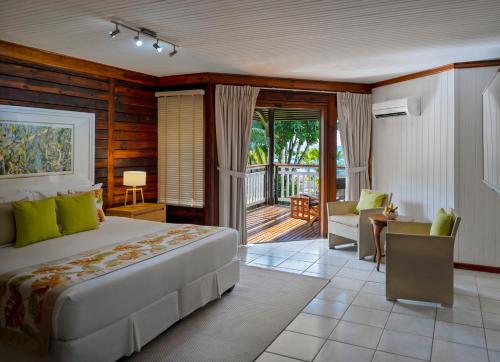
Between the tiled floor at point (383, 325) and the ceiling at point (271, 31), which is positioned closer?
the tiled floor at point (383, 325)

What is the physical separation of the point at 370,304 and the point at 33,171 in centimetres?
367

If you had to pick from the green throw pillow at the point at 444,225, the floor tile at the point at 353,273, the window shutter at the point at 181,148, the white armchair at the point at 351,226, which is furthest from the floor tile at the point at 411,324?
the window shutter at the point at 181,148

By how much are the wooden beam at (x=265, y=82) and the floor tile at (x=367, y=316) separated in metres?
3.45

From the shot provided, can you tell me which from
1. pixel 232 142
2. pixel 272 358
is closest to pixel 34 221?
pixel 272 358

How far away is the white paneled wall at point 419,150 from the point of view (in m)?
5.11

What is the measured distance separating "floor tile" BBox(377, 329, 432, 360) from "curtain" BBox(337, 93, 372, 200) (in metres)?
3.35

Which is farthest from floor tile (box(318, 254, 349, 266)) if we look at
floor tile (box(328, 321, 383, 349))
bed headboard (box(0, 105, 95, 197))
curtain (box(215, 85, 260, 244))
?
bed headboard (box(0, 105, 95, 197))

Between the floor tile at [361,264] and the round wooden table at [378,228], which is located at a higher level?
the round wooden table at [378,228]

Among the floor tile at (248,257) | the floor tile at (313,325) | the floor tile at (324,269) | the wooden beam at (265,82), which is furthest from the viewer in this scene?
the wooden beam at (265,82)

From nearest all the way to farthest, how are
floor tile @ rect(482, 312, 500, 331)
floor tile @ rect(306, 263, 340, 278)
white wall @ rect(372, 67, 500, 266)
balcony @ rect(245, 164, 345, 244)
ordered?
floor tile @ rect(482, 312, 500, 331)
floor tile @ rect(306, 263, 340, 278)
white wall @ rect(372, 67, 500, 266)
balcony @ rect(245, 164, 345, 244)

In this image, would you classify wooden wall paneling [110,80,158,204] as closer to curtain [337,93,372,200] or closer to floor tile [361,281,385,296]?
curtain [337,93,372,200]

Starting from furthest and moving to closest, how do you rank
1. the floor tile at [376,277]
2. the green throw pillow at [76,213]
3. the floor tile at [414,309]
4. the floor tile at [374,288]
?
the floor tile at [376,277] → the floor tile at [374,288] → the green throw pillow at [76,213] → the floor tile at [414,309]

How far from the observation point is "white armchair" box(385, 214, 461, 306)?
365cm

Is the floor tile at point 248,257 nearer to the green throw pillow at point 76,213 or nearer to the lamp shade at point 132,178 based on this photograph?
the lamp shade at point 132,178
